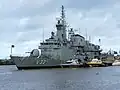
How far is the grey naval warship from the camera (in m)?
134

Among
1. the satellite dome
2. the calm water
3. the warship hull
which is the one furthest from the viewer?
the satellite dome

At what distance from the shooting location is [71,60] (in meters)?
149

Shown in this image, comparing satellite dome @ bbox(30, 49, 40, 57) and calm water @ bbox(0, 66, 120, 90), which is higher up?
satellite dome @ bbox(30, 49, 40, 57)

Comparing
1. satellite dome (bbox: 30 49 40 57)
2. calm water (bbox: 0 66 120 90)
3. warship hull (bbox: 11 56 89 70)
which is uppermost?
satellite dome (bbox: 30 49 40 57)

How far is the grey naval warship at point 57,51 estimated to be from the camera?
5281 inches

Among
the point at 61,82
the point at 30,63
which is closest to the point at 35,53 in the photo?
the point at 30,63

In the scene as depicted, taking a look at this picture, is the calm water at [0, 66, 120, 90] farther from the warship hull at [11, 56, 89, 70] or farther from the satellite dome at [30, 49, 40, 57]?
the satellite dome at [30, 49, 40, 57]

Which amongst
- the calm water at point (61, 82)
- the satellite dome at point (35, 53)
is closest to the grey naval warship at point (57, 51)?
the satellite dome at point (35, 53)

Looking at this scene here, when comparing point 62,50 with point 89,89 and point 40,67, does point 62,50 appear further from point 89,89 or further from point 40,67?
point 89,89

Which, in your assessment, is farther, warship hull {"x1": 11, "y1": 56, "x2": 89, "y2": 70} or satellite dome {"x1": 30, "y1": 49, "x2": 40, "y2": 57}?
satellite dome {"x1": 30, "y1": 49, "x2": 40, "y2": 57}

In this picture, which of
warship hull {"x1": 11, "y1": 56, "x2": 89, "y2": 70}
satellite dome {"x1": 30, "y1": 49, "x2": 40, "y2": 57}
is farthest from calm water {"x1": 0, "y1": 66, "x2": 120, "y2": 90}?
satellite dome {"x1": 30, "y1": 49, "x2": 40, "y2": 57}

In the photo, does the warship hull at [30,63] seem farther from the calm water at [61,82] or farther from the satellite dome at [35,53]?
the calm water at [61,82]

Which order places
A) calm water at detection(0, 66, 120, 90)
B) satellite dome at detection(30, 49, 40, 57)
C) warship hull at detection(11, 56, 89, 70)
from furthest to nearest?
satellite dome at detection(30, 49, 40, 57), warship hull at detection(11, 56, 89, 70), calm water at detection(0, 66, 120, 90)

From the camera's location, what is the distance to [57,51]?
471ft
